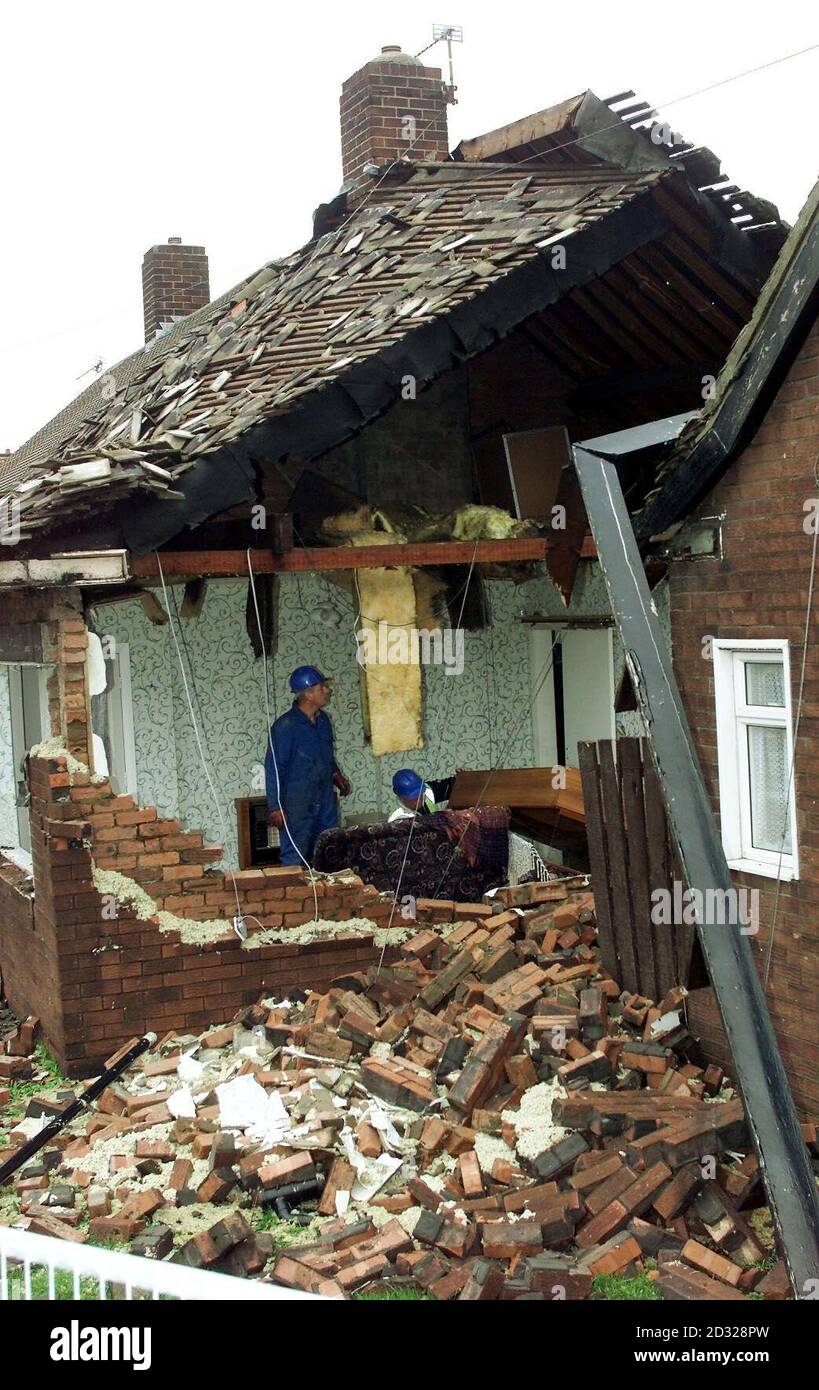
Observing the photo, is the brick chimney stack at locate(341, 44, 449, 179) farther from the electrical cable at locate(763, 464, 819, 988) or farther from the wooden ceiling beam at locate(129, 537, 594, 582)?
the electrical cable at locate(763, 464, 819, 988)

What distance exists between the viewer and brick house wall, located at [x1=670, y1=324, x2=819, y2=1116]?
654 centimetres

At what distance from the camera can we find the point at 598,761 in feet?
27.3

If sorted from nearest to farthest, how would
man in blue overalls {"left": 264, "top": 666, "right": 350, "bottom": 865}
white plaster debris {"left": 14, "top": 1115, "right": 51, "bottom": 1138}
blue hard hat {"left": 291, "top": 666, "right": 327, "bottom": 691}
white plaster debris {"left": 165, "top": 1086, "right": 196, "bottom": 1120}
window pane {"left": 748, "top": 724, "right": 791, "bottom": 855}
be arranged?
window pane {"left": 748, "top": 724, "right": 791, "bottom": 855} < white plaster debris {"left": 165, "top": 1086, "right": 196, "bottom": 1120} < white plaster debris {"left": 14, "top": 1115, "right": 51, "bottom": 1138} < man in blue overalls {"left": 264, "top": 666, "right": 350, "bottom": 865} < blue hard hat {"left": 291, "top": 666, "right": 327, "bottom": 691}

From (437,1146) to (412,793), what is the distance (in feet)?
14.6

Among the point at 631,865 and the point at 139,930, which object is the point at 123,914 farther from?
the point at 631,865

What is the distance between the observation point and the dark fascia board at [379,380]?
841cm

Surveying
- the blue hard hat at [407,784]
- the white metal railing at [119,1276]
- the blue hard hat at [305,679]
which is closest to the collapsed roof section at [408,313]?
the blue hard hat at [305,679]

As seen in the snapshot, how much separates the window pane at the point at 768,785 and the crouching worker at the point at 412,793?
153 inches

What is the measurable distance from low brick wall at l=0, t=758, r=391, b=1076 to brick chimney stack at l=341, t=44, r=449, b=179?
8068 mm

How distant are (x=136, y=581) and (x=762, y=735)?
4673 millimetres

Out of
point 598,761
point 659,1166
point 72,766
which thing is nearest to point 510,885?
point 598,761

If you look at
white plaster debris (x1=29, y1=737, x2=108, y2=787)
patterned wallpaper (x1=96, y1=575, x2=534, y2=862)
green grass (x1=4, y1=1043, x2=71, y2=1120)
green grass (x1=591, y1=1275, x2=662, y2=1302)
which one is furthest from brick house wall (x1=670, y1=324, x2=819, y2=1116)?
patterned wallpaper (x1=96, y1=575, x2=534, y2=862)

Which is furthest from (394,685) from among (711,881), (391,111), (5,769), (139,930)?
(391,111)
